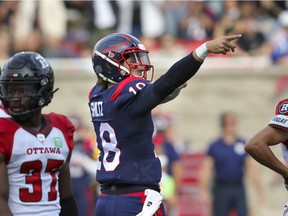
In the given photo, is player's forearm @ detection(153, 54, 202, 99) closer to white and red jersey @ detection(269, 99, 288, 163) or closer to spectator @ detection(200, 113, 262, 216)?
white and red jersey @ detection(269, 99, 288, 163)

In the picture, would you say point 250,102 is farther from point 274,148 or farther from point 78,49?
point 78,49

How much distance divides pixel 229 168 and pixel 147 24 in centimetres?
392

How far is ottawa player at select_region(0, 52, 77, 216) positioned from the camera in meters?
5.61

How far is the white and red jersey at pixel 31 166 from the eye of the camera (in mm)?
5613

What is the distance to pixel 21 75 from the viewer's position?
573cm

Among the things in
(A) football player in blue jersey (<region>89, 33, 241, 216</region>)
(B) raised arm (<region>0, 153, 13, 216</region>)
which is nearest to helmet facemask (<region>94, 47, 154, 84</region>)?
(A) football player in blue jersey (<region>89, 33, 241, 216</region>)

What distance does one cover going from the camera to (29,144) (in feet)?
18.5

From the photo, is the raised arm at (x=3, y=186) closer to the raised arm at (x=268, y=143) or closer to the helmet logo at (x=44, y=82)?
the helmet logo at (x=44, y=82)

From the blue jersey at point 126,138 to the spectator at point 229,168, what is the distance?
6654mm

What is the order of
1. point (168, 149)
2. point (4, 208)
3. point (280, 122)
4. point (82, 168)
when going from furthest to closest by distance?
point (168, 149) → point (82, 168) → point (280, 122) → point (4, 208)

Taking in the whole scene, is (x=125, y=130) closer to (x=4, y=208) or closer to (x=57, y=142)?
(x=57, y=142)

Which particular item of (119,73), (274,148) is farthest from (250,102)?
(119,73)

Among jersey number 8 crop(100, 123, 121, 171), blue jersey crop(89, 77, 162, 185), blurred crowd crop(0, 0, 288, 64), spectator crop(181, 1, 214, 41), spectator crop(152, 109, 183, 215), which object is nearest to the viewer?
blue jersey crop(89, 77, 162, 185)

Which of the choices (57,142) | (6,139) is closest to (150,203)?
A: (57,142)
